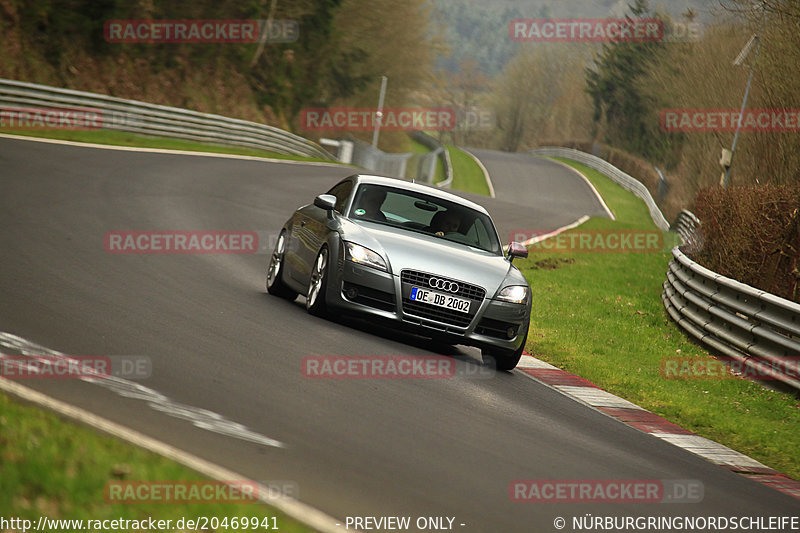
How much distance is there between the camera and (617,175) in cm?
7138

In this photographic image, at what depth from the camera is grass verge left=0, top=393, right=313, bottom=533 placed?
3.88 m

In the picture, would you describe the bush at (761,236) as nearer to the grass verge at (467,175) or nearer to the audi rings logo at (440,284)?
the audi rings logo at (440,284)

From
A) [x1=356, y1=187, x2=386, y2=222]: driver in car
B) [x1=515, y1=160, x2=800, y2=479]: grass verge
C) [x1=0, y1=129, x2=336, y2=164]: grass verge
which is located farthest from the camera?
[x1=0, y1=129, x2=336, y2=164]: grass verge

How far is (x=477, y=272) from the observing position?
398 inches

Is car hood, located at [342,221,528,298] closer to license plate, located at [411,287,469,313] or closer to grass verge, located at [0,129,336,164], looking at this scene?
license plate, located at [411,287,469,313]

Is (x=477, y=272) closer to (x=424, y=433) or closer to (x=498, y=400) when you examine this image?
(x=498, y=400)

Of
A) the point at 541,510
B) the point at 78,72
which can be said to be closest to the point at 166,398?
the point at 541,510

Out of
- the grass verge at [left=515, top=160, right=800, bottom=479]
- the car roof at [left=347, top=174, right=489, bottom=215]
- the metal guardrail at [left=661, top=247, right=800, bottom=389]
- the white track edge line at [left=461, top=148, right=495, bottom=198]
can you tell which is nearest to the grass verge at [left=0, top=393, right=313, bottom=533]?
the grass verge at [left=515, top=160, right=800, bottom=479]

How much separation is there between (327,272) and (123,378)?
Answer: 3594 millimetres

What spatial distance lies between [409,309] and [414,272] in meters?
0.36

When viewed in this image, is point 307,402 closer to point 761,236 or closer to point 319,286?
point 319,286

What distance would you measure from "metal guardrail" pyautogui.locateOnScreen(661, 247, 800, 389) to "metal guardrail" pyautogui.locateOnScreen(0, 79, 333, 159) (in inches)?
814

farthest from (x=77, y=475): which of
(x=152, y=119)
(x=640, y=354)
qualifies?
(x=152, y=119)

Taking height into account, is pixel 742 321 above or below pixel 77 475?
below
